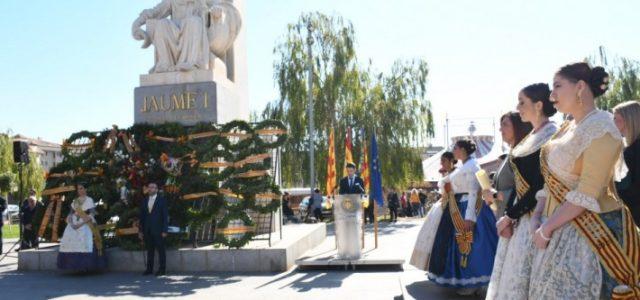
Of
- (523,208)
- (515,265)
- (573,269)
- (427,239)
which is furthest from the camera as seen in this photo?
(427,239)

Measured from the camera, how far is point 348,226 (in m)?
9.95

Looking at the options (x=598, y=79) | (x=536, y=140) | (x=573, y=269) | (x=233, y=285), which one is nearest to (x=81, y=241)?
(x=233, y=285)

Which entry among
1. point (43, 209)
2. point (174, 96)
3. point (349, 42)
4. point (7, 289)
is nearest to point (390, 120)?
point (349, 42)

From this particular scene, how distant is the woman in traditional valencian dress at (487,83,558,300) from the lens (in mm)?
3309

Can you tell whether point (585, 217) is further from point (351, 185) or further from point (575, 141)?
point (351, 185)

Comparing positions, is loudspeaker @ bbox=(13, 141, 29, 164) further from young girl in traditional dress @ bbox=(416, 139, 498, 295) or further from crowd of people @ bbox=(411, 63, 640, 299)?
crowd of people @ bbox=(411, 63, 640, 299)

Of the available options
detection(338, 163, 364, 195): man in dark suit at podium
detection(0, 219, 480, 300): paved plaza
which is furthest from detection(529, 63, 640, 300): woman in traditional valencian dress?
detection(338, 163, 364, 195): man in dark suit at podium

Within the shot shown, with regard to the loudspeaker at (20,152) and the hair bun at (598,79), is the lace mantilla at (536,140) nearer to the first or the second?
the hair bun at (598,79)

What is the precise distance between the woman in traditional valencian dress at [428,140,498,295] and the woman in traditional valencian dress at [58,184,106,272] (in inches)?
235

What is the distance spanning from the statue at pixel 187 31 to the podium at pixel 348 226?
445cm

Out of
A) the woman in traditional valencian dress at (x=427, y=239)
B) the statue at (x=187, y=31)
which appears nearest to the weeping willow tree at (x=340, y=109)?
the statue at (x=187, y=31)

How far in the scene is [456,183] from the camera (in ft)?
22.1

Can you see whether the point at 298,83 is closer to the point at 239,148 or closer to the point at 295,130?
the point at 295,130

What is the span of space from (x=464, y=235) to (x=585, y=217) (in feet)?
11.6
